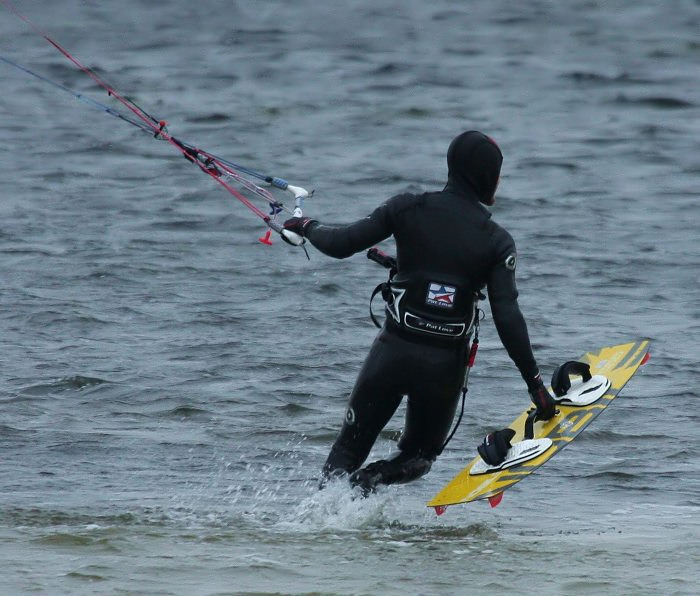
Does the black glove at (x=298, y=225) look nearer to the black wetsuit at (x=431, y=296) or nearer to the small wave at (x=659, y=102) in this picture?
the black wetsuit at (x=431, y=296)

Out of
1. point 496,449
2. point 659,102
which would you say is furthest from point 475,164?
point 659,102

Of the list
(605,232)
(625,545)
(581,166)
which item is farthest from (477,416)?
(581,166)

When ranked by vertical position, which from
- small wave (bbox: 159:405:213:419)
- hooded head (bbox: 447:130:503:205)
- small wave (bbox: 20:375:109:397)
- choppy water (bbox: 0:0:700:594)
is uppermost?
hooded head (bbox: 447:130:503:205)

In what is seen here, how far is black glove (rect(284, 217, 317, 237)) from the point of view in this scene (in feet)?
26.9

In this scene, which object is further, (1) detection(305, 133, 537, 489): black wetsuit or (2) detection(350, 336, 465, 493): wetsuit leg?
(2) detection(350, 336, 465, 493): wetsuit leg

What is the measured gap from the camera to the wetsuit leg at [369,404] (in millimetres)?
7898

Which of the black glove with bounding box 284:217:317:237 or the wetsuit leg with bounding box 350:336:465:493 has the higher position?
the black glove with bounding box 284:217:317:237

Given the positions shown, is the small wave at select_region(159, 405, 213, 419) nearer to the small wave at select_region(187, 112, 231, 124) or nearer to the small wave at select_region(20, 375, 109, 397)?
the small wave at select_region(20, 375, 109, 397)

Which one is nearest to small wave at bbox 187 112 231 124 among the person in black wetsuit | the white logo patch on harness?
the person in black wetsuit

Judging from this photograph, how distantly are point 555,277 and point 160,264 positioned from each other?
14.3 feet

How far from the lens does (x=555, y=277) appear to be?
15688 millimetres

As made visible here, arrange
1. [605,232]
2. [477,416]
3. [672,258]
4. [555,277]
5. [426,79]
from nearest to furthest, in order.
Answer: [477,416], [555,277], [672,258], [605,232], [426,79]

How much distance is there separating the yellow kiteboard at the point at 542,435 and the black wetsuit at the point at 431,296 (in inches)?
15.5

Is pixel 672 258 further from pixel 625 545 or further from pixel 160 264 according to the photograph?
pixel 625 545
